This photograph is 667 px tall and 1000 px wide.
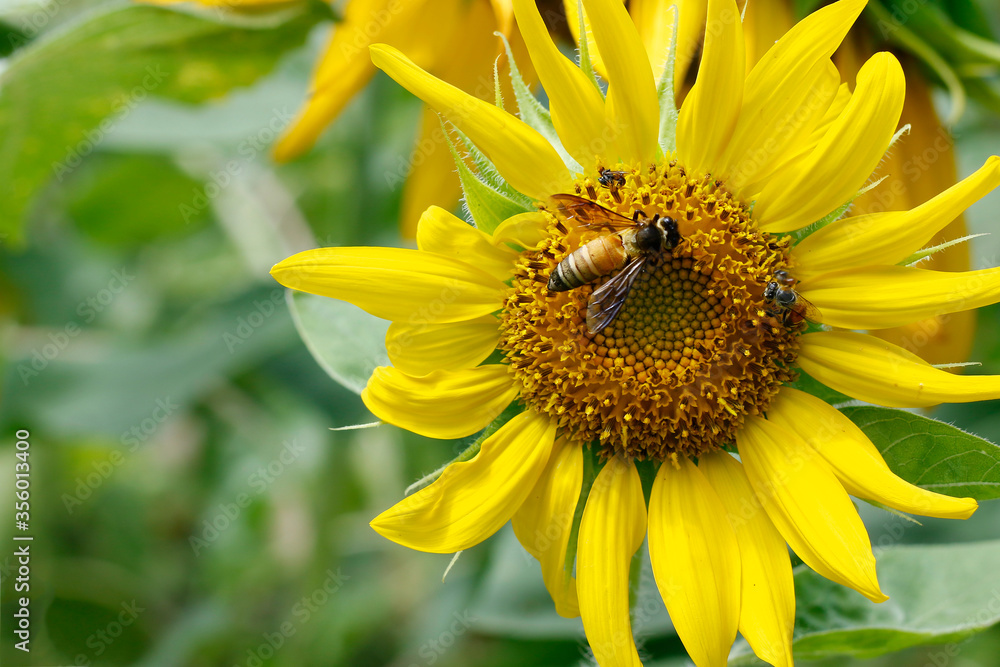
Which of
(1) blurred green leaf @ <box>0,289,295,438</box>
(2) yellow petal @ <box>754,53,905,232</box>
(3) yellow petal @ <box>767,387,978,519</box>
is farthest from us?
(1) blurred green leaf @ <box>0,289,295,438</box>

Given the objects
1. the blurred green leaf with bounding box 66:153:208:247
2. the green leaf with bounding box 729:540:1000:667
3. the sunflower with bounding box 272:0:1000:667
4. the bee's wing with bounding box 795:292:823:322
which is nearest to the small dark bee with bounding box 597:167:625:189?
the sunflower with bounding box 272:0:1000:667

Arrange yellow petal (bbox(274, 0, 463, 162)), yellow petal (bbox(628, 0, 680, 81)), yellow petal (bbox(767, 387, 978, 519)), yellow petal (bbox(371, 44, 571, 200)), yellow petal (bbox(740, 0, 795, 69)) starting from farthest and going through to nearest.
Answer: yellow petal (bbox(274, 0, 463, 162)) → yellow petal (bbox(740, 0, 795, 69)) → yellow petal (bbox(628, 0, 680, 81)) → yellow petal (bbox(371, 44, 571, 200)) → yellow petal (bbox(767, 387, 978, 519))

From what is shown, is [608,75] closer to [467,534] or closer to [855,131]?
[855,131]

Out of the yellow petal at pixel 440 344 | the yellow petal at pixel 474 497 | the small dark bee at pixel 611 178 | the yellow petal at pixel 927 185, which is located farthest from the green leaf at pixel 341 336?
the yellow petal at pixel 927 185

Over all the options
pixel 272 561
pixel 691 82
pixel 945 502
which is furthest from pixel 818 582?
Answer: pixel 272 561

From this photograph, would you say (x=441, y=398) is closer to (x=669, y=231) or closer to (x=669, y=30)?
(x=669, y=231)

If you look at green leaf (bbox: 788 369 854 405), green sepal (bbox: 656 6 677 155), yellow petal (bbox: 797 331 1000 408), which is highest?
green sepal (bbox: 656 6 677 155)

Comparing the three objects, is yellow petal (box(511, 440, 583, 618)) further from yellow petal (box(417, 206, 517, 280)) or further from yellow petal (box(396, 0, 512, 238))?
yellow petal (box(396, 0, 512, 238))
